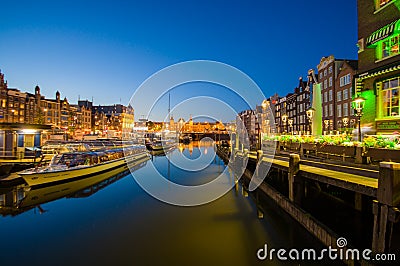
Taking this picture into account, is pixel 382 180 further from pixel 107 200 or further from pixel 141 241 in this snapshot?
pixel 107 200

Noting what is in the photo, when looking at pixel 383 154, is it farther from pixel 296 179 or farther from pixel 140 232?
pixel 140 232

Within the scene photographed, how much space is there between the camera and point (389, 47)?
18.7m

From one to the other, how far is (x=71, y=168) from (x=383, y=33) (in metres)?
28.2

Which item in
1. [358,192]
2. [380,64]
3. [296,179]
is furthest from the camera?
[380,64]

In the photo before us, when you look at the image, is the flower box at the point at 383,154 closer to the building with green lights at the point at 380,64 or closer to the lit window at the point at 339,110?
the building with green lights at the point at 380,64

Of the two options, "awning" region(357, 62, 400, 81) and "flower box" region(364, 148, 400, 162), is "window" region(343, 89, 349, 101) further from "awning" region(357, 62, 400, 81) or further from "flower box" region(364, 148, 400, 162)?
"flower box" region(364, 148, 400, 162)

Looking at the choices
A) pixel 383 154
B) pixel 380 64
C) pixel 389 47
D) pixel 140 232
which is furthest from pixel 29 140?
pixel 389 47

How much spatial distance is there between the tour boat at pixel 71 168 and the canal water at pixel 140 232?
5.61 ft

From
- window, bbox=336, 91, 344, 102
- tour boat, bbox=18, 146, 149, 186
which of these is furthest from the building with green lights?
window, bbox=336, 91, 344, 102

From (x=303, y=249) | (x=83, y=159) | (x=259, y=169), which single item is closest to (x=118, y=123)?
(x=83, y=159)

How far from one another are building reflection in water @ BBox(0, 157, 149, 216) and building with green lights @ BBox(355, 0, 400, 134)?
2389 cm

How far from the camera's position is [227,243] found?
11.6 metres

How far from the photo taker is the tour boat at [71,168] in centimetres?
2178

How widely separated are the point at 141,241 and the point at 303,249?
7.08 metres
